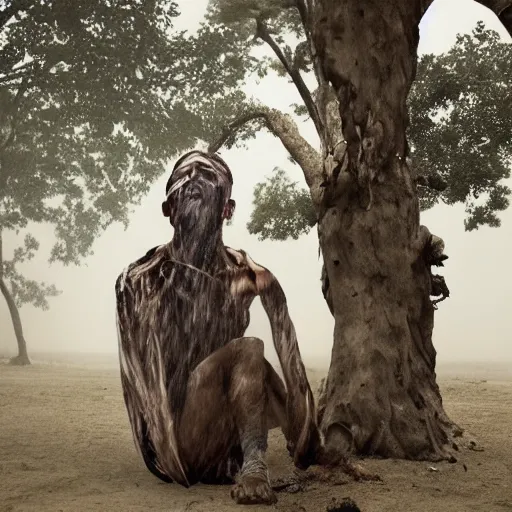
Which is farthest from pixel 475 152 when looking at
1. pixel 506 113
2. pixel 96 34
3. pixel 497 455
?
pixel 96 34

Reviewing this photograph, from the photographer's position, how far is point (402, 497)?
3.61 meters

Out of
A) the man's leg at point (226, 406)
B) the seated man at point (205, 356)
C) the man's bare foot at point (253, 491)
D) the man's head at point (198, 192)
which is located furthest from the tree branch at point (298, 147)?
the man's bare foot at point (253, 491)

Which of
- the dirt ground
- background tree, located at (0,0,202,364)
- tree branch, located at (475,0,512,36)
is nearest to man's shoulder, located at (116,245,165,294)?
the dirt ground

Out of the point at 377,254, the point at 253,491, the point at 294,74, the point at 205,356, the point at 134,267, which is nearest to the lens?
the point at 253,491

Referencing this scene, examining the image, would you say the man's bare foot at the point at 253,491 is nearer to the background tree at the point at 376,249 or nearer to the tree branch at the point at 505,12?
the background tree at the point at 376,249

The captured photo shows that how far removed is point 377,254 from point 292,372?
2.17m

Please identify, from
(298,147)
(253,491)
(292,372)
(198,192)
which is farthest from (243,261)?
(298,147)

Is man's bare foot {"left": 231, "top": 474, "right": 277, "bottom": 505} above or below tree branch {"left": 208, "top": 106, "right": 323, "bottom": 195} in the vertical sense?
below

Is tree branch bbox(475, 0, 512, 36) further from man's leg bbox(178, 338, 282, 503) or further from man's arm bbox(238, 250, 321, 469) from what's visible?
man's leg bbox(178, 338, 282, 503)

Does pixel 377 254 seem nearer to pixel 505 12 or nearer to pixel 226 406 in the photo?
pixel 505 12

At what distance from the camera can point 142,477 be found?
13.4 ft

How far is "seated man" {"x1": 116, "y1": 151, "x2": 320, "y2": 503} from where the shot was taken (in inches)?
129

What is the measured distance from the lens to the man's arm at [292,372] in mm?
3467

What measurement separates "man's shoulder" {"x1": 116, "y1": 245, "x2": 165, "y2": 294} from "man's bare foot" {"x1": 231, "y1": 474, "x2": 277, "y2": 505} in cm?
130
